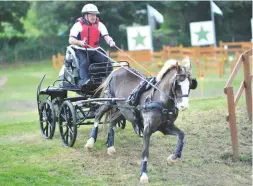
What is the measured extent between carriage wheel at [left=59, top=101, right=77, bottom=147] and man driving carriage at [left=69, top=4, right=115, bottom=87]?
19.3 inches

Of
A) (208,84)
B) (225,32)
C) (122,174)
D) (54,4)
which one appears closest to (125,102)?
(122,174)

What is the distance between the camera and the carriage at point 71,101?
1023 cm

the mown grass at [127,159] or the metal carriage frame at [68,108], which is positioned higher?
the metal carriage frame at [68,108]

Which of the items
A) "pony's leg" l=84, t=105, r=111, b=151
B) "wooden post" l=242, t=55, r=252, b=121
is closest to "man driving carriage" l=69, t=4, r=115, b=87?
"pony's leg" l=84, t=105, r=111, b=151

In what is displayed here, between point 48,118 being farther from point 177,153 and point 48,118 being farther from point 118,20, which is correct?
point 118,20

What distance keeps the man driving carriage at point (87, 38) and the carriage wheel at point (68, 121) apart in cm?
49

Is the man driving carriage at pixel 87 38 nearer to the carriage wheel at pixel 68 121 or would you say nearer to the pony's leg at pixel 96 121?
the carriage wheel at pixel 68 121

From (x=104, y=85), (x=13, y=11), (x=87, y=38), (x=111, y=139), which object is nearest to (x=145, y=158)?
(x=111, y=139)

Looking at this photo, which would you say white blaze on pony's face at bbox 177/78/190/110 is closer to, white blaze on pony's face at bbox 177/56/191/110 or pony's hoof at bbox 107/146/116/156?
white blaze on pony's face at bbox 177/56/191/110

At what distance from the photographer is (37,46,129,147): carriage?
403 inches

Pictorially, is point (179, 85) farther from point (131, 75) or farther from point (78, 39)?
point (78, 39)

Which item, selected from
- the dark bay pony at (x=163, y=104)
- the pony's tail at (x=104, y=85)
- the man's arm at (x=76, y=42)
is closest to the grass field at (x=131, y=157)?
the dark bay pony at (x=163, y=104)

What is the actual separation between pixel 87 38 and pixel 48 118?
170 centimetres

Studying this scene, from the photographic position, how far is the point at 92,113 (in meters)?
10.6
